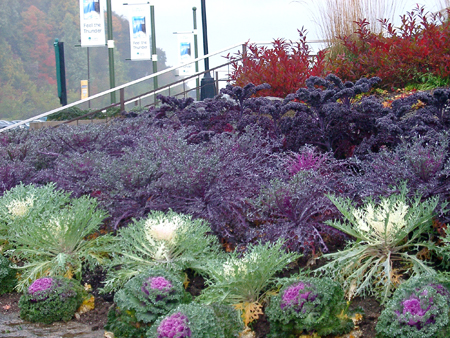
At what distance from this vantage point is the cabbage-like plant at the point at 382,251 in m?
2.45

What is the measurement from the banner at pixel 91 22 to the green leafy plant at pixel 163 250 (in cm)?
1822

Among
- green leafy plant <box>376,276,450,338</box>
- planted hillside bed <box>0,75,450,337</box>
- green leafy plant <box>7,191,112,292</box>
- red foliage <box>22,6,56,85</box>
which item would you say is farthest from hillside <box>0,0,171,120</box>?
green leafy plant <box>376,276,450,338</box>

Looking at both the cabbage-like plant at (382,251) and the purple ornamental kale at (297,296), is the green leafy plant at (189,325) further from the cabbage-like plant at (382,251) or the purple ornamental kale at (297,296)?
the cabbage-like plant at (382,251)

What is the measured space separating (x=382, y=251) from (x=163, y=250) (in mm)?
1320

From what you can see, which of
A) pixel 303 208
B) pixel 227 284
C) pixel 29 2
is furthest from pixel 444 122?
pixel 29 2

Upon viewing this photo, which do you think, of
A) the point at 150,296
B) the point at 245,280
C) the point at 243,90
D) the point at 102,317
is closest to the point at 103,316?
the point at 102,317

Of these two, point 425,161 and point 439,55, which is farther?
point 439,55

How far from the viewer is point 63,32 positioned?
220 feet

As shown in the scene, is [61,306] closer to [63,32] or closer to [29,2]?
[63,32]

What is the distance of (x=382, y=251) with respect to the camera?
8.54ft

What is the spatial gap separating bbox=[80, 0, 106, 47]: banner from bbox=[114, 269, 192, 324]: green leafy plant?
18682 millimetres

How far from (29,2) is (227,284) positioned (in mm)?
78554

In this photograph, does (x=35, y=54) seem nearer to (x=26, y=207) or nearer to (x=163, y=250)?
(x=26, y=207)

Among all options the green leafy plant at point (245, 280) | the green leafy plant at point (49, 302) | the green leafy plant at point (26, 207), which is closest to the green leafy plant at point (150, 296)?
the green leafy plant at point (245, 280)
